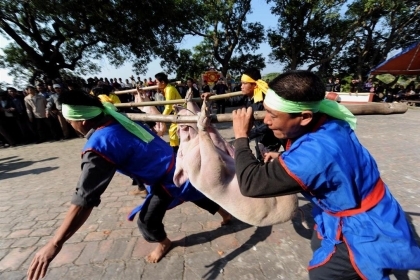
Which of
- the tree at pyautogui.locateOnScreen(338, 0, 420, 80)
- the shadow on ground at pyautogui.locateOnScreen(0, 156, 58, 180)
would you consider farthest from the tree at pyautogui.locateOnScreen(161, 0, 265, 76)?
the shadow on ground at pyautogui.locateOnScreen(0, 156, 58, 180)

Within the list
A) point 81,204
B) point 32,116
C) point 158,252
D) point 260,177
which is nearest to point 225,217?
point 158,252

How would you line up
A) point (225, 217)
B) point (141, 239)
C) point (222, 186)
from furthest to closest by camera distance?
point (225, 217), point (141, 239), point (222, 186)

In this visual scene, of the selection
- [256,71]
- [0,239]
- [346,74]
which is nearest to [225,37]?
[346,74]

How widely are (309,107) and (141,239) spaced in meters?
2.62

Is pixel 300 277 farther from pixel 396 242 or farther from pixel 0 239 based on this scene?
pixel 0 239

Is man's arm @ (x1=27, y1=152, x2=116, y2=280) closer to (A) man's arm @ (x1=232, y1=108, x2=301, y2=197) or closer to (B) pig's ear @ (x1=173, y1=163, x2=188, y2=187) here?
(B) pig's ear @ (x1=173, y1=163, x2=188, y2=187)

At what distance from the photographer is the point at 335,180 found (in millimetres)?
1215

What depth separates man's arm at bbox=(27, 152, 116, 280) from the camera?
5.45 feet

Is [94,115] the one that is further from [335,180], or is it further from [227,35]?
[227,35]

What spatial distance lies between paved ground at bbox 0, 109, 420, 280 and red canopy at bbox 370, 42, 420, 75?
36.7 feet

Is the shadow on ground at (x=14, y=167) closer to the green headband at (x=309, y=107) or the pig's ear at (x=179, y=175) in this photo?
the pig's ear at (x=179, y=175)

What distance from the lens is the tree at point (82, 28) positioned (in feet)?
37.3

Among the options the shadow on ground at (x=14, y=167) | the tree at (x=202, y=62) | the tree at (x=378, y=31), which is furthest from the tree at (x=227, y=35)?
the shadow on ground at (x=14, y=167)

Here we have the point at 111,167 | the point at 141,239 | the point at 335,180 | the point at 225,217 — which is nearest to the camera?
the point at 335,180
